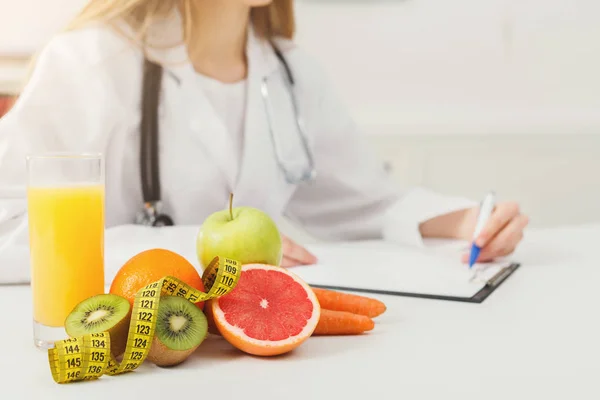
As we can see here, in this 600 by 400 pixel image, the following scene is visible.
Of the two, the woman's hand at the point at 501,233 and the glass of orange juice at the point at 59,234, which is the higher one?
the glass of orange juice at the point at 59,234

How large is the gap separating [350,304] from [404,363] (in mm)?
172

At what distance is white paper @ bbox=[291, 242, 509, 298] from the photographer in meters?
1.01

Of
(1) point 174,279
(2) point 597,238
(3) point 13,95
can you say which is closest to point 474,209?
(2) point 597,238

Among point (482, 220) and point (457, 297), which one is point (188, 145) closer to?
point (482, 220)

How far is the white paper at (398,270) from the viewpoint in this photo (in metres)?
1.01

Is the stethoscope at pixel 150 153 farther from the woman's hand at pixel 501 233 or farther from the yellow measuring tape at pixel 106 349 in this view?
the yellow measuring tape at pixel 106 349

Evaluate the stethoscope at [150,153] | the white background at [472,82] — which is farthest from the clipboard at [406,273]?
the white background at [472,82]

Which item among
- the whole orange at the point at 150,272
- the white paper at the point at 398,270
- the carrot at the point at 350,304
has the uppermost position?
the whole orange at the point at 150,272

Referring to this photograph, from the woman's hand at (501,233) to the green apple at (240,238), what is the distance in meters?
0.47

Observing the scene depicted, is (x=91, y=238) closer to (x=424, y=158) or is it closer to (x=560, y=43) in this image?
(x=424, y=158)

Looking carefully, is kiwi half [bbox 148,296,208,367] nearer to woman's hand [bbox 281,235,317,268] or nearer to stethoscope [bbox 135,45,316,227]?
woman's hand [bbox 281,235,317,268]

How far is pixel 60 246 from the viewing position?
717 millimetres

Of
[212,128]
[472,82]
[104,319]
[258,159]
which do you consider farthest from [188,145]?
[472,82]

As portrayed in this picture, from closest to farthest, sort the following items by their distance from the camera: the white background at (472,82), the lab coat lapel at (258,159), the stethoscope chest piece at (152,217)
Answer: the stethoscope chest piece at (152,217) < the lab coat lapel at (258,159) < the white background at (472,82)
